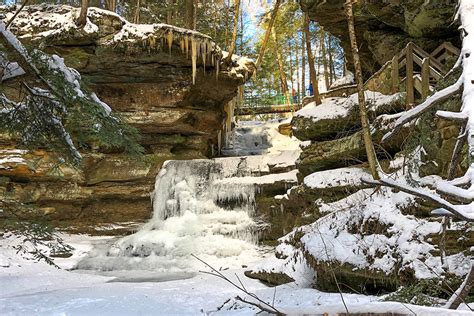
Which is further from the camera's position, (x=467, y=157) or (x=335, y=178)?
(x=335, y=178)

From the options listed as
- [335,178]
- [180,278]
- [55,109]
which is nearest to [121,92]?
[180,278]

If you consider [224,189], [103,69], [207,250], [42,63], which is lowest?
[207,250]

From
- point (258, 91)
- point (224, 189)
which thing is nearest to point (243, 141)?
point (224, 189)

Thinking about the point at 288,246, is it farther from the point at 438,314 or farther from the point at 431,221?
the point at 438,314

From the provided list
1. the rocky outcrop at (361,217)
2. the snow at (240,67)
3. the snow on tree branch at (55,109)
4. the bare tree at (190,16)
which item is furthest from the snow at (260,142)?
the snow on tree branch at (55,109)

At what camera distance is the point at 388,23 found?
1320 cm

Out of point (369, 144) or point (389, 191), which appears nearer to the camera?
point (369, 144)

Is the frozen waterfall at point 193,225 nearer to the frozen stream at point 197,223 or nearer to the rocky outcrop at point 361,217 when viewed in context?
the frozen stream at point 197,223

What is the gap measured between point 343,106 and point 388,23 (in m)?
5.33

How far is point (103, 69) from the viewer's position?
45.9ft

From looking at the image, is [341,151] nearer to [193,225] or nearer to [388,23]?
[193,225]

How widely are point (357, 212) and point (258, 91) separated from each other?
2141 cm

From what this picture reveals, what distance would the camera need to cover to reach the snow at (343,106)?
859 cm

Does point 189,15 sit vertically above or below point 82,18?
above
